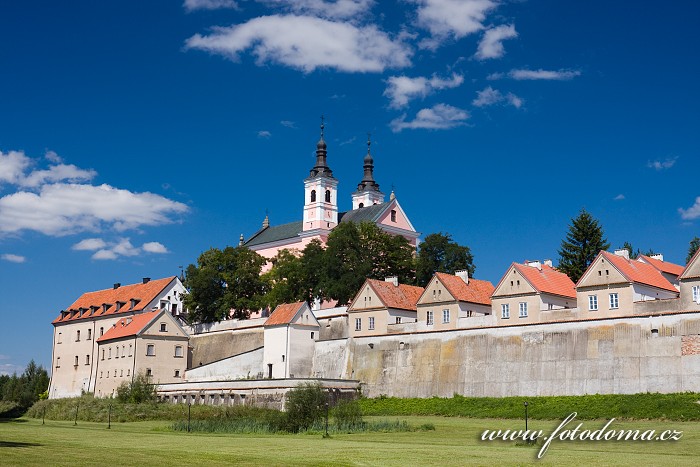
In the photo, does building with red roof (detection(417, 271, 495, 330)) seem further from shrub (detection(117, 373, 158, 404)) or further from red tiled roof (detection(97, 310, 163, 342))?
red tiled roof (detection(97, 310, 163, 342))

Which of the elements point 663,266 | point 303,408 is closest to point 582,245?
point 663,266

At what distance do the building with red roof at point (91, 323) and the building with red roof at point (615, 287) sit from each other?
157ft

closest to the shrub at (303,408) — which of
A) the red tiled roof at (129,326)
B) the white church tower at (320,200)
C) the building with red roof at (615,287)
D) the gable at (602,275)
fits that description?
the building with red roof at (615,287)

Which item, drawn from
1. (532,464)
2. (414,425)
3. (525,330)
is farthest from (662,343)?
(532,464)

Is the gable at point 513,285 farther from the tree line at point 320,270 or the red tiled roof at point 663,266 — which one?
the tree line at point 320,270

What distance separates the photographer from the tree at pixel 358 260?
253 feet

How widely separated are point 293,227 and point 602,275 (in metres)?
64.4

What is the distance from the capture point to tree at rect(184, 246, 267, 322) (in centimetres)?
8562

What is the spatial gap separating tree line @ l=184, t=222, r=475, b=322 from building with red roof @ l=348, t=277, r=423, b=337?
7457mm

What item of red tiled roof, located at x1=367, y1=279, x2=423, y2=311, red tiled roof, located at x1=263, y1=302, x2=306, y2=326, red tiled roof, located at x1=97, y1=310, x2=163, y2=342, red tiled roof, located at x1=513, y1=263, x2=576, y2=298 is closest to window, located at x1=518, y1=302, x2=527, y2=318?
red tiled roof, located at x1=513, y1=263, x2=576, y2=298

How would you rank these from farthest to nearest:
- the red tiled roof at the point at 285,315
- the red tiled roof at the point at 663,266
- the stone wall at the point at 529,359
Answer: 1. the red tiled roof at the point at 285,315
2. the red tiled roof at the point at 663,266
3. the stone wall at the point at 529,359

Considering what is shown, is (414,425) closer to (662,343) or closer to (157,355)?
(662,343)

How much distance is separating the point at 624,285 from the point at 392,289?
67.1ft

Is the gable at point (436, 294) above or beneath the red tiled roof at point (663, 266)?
beneath
